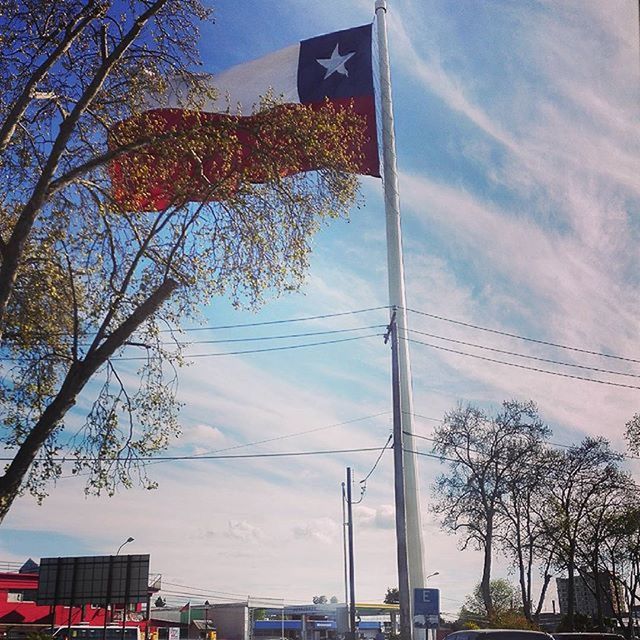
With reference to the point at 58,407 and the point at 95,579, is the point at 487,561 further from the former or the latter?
the point at 58,407

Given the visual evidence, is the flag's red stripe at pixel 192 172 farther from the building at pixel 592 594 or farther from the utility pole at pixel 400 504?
the building at pixel 592 594

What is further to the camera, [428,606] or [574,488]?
[574,488]

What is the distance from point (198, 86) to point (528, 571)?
42.8m

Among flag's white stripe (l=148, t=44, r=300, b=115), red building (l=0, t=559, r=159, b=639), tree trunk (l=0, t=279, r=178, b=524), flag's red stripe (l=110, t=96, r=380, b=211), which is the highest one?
flag's white stripe (l=148, t=44, r=300, b=115)

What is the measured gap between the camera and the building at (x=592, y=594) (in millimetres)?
57125

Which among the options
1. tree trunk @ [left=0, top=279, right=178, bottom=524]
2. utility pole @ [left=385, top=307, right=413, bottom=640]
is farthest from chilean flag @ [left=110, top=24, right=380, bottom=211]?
tree trunk @ [left=0, top=279, right=178, bottom=524]

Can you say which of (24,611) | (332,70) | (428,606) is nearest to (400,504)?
(428,606)

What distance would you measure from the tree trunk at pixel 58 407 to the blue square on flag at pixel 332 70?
56.0 ft

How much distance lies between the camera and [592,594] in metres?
69.0

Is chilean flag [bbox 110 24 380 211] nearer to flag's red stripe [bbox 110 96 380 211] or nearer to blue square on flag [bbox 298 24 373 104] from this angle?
blue square on flag [bbox 298 24 373 104]

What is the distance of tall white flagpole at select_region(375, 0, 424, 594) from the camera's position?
28.0 m

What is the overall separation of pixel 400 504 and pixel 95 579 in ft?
87.8

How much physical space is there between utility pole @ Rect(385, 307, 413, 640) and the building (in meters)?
37.3

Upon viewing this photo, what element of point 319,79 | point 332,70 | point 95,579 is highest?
point 332,70
